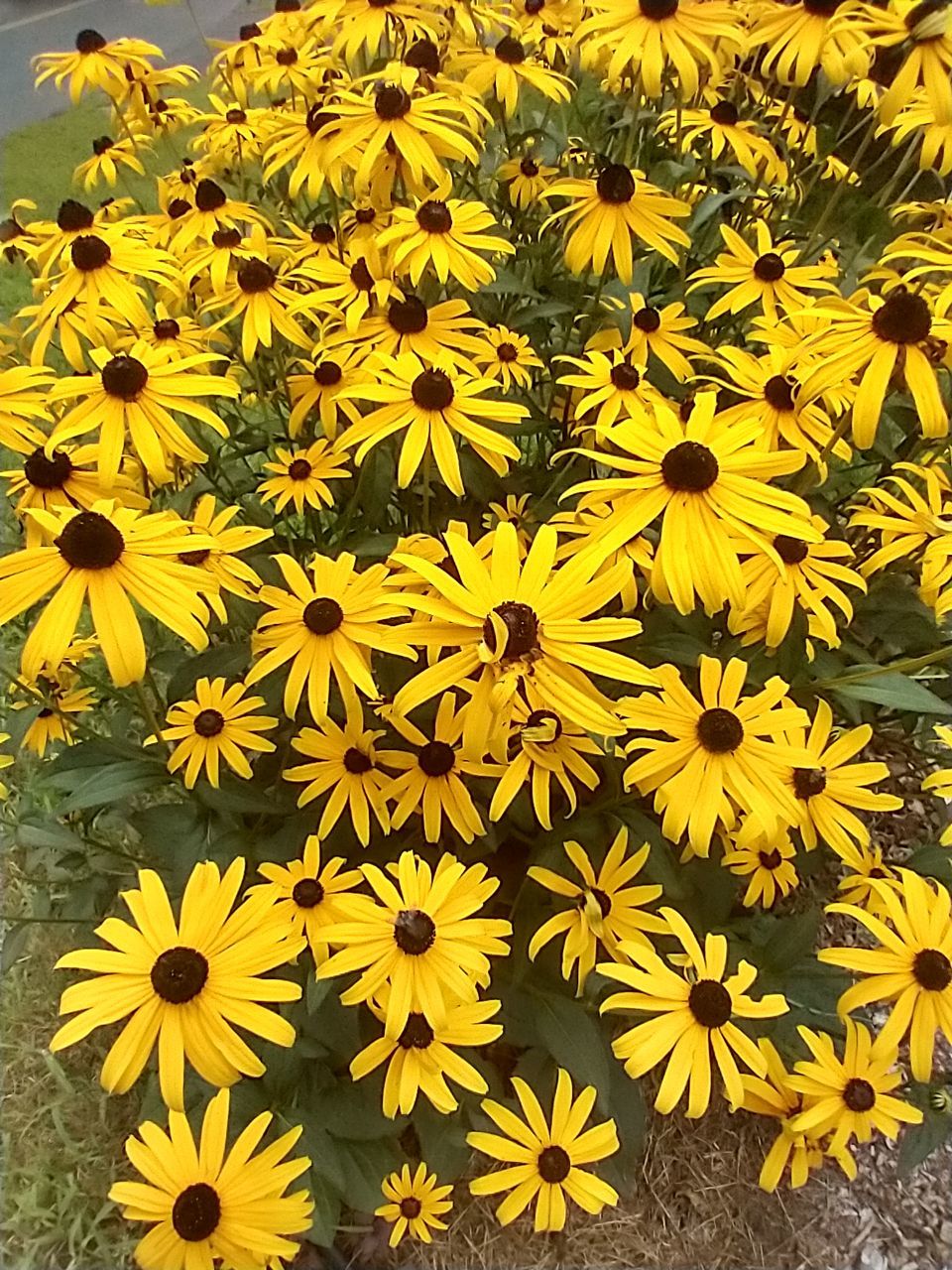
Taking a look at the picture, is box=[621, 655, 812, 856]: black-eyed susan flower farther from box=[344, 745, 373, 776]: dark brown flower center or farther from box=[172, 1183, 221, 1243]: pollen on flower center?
box=[172, 1183, 221, 1243]: pollen on flower center

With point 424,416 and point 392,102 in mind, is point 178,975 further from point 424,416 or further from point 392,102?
point 392,102

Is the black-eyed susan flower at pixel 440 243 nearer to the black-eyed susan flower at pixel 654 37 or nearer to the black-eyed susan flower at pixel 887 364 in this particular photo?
the black-eyed susan flower at pixel 654 37

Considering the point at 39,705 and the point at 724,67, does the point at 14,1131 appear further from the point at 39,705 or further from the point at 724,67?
the point at 724,67

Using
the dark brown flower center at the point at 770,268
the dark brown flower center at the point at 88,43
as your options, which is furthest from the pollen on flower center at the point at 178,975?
the dark brown flower center at the point at 88,43

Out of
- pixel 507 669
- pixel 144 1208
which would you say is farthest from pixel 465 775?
pixel 144 1208

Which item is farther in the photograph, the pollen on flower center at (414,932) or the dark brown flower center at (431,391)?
the dark brown flower center at (431,391)

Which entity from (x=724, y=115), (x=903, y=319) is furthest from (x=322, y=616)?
Answer: (x=724, y=115)
